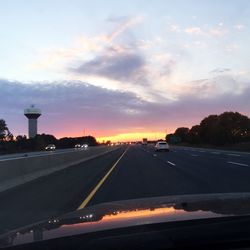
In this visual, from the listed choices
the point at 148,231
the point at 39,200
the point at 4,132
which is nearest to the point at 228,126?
the point at 4,132

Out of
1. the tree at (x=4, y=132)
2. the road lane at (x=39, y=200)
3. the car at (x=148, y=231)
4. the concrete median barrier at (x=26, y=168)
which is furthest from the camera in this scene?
the tree at (x=4, y=132)

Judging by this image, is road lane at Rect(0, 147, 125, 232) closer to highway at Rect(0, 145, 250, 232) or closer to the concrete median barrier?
highway at Rect(0, 145, 250, 232)

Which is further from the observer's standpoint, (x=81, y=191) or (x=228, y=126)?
(x=228, y=126)

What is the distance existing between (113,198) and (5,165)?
5.31m

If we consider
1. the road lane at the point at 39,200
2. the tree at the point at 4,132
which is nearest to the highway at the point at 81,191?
the road lane at the point at 39,200

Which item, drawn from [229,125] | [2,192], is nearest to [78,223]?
[2,192]

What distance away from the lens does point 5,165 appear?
20031mm

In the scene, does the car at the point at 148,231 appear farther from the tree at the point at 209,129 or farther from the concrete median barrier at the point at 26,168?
the tree at the point at 209,129

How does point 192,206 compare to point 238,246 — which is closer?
point 238,246

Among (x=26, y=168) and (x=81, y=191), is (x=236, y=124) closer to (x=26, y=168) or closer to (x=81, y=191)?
(x=26, y=168)

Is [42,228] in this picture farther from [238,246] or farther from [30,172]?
[30,172]

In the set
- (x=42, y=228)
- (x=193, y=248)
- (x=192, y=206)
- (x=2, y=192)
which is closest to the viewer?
(x=193, y=248)

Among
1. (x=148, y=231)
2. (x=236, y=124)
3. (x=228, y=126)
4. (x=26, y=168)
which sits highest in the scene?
(x=236, y=124)

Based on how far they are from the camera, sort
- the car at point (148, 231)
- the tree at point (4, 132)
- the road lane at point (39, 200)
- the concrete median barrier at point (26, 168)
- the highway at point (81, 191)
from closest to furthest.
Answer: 1. the car at point (148, 231)
2. the road lane at point (39, 200)
3. the highway at point (81, 191)
4. the concrete median barrier at point (26, 168)
5. the tree at point (4, 132)
